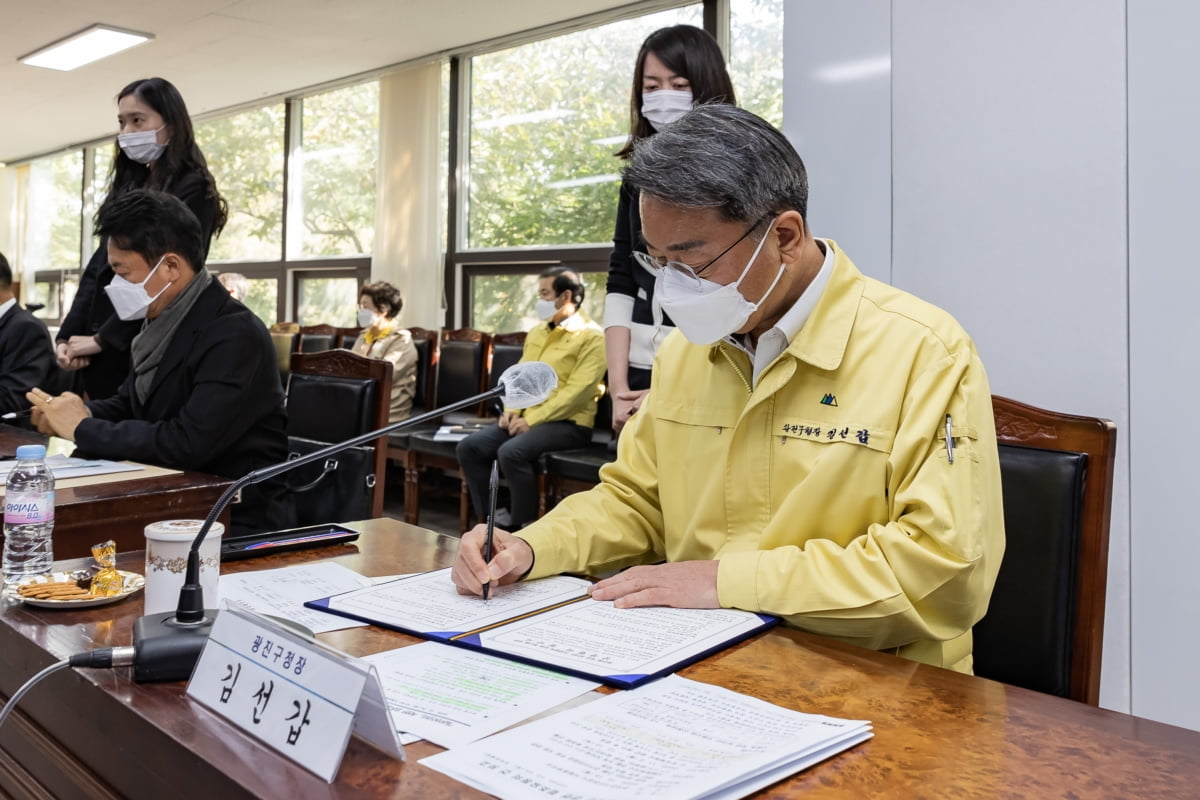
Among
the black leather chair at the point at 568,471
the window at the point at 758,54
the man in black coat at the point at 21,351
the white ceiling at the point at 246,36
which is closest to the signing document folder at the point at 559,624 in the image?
the black leather chair at the point at 568,471

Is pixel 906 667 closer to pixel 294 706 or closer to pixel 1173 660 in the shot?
pixel 294 706

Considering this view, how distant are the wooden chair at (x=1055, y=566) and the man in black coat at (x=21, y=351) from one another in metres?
3.03

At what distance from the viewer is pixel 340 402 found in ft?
7.81

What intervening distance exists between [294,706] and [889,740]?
446mm

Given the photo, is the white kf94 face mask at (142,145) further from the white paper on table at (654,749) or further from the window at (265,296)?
the window at (265,296)

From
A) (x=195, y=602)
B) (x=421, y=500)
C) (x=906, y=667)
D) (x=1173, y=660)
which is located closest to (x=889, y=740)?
(x=906, y=667)

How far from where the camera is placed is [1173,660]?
1.63 m

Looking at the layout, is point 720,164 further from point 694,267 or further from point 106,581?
point 106,581

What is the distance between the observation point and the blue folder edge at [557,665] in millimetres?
816

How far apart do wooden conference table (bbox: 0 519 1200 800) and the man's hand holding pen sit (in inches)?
5.4

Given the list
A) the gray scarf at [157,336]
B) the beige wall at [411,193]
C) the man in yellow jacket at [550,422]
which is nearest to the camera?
the gray scarf at [157,336]

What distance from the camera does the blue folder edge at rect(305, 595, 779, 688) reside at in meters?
0.82

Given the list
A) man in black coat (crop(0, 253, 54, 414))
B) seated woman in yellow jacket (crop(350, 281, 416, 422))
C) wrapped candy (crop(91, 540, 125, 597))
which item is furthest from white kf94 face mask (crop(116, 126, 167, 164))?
seated woman in yellow jacket (crop(350, 281, 416, 422))

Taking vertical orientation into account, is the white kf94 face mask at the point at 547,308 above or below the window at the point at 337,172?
below
